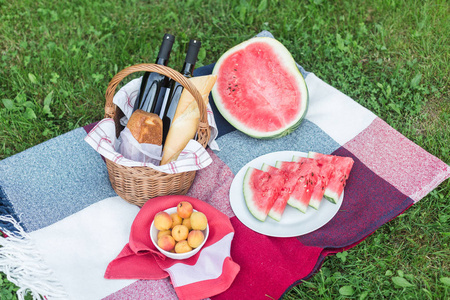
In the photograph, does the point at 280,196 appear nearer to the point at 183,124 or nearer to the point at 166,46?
the point at 183,124

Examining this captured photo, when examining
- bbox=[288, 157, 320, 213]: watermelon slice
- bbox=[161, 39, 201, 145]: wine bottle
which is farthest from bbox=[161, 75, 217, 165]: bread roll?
bbox=[288, 157, 320, 213]: watermelon slice

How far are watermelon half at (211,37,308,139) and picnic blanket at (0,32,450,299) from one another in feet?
0.33

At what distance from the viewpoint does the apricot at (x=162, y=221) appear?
1.83 metres

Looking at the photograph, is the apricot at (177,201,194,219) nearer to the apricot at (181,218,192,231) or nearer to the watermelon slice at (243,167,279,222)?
the apricot at (181,218,192,231)

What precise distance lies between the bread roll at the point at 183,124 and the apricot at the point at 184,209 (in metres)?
0.29

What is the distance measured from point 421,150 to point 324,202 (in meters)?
0.67

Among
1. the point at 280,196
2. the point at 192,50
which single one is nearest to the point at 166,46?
the point at 192,50

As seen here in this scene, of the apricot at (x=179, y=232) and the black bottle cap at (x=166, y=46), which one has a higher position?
the black bottle cap at (x=166, y=46)

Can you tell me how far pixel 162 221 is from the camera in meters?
1.83

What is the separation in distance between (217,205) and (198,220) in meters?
0.32

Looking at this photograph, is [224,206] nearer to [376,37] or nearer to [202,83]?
[202,83]

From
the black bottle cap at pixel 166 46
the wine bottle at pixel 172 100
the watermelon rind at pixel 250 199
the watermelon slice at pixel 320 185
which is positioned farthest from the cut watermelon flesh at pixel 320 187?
the black bottle cap at pixel 166 46

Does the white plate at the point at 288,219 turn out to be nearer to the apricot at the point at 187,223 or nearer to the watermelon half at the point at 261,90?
the apricot at the point at 187,223

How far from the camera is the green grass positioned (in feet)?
6.65
